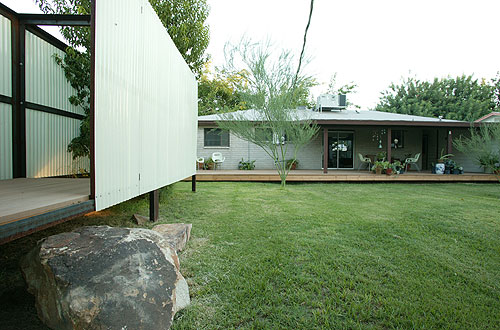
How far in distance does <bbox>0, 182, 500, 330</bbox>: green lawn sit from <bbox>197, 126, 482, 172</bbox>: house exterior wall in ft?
24.5

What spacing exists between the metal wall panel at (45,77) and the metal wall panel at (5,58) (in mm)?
290

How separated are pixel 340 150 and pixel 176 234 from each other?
11.3 m

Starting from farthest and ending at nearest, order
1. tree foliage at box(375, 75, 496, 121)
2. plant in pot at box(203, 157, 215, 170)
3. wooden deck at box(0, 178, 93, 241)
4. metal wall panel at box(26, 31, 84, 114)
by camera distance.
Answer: tree foliage at box(375, 75, 496, 121)
plant in pot at box(203, 157, 215, 170)
metal wall panel at box(26, 31, 84, 114)
wooden deck at box(0, 178, 93, 241)

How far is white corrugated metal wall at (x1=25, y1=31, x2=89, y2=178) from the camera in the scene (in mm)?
4582

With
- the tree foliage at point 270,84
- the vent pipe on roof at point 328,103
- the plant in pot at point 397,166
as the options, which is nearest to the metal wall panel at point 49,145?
the tree foliage at point 270,84

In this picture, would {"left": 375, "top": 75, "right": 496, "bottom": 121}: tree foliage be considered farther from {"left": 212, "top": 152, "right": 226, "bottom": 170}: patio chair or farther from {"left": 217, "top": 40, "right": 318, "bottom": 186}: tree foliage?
{"left": 217, "top": 40, "right": 318, "bottom": 186}: tree foliage

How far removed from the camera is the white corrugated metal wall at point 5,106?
161 inches

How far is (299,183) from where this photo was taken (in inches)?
417

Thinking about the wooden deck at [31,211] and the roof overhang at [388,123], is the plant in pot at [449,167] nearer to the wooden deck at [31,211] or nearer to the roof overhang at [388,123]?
the roof overhang at [388,123]

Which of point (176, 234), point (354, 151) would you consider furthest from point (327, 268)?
point (354, 151)

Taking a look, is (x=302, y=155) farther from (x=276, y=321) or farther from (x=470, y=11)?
(x=276, y=321)

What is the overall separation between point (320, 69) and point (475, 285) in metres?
7.17

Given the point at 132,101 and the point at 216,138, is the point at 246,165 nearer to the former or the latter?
the point at 216,138

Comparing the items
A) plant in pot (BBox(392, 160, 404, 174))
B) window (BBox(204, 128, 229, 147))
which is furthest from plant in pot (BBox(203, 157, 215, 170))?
plant in pot (BBox(392, 160, 404, 174))
